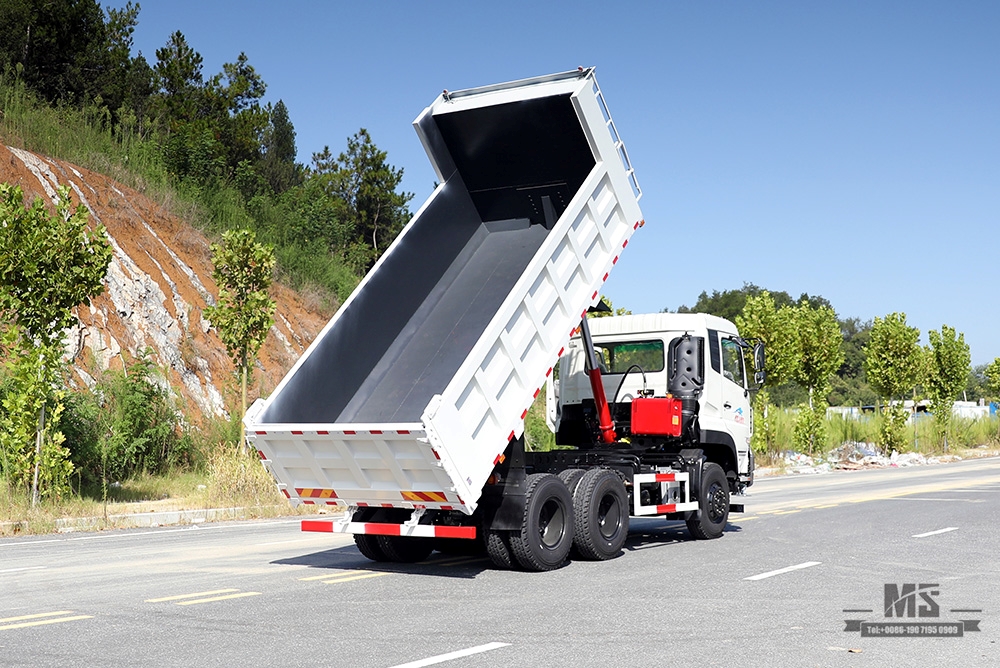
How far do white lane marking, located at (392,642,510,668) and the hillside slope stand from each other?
18.9m

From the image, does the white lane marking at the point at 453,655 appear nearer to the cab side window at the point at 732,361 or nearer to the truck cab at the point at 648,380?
the truck cab at the point at 648,380

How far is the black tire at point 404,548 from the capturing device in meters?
11.2

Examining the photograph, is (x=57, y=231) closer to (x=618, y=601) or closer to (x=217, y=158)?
(x=618, y=601)

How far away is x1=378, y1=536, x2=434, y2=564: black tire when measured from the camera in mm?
11164

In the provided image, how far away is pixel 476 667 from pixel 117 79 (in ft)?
119

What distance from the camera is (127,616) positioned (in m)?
7.93

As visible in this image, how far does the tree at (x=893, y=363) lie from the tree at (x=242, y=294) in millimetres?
29034

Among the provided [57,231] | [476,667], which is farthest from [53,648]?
[57,231]

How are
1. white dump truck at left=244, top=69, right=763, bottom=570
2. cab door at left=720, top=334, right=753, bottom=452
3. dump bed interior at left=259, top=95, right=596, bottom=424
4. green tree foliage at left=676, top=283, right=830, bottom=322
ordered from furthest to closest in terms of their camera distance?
green tree foliage at left=676, top=283, right=830, bottom=322, cab door at left=720, top=334, right=753, bottom=452, dump bed interior at left=259, top=95, right=596, bottom=424, white dump truck at left=244, top=69, right=763, bottom=570

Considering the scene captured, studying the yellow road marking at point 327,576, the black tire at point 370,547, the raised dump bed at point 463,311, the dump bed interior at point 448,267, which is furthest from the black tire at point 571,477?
the yellow road marking at point 327,576

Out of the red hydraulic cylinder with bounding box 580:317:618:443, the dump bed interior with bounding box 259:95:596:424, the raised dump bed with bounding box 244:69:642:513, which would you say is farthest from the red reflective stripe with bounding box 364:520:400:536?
the red hydraulic cylinder with bounding box 580:317:618:443

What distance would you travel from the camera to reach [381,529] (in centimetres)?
1015

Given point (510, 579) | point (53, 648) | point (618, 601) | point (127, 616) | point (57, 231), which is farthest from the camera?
point (57, 231)

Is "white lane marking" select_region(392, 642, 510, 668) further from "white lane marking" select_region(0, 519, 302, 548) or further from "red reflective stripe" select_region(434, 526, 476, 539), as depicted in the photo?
"white lane marking" select_region(0, 519, 302, 548)
